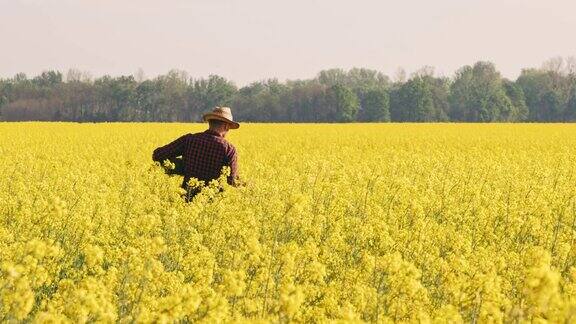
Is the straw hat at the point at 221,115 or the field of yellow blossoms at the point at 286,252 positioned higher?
the straw hat at the point at 221,115

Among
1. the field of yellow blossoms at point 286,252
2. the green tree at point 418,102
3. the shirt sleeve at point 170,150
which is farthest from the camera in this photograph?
the green tree at point 418,102

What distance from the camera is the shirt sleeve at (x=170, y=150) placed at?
776 centimetres

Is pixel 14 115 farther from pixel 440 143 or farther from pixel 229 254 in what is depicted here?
pixel 229 254

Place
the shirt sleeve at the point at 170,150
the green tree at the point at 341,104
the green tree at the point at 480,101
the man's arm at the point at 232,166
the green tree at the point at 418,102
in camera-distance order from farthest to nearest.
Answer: the green tree at the point at 341,104
the green tree at the point at 418,102
the green tree at the point at 480,101
the shirt sleeve at the point at 170,150
the man's arm at the point at 232,166

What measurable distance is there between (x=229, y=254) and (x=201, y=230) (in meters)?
1.15

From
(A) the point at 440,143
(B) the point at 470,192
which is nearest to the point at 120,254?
(B) the point at 470,192

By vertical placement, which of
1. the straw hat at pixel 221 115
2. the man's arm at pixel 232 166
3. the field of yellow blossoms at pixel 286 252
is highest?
the straw hat at pixel 221 115

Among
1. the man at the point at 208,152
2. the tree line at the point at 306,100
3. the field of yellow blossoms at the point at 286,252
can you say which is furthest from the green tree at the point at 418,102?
the man at the point at 208,152

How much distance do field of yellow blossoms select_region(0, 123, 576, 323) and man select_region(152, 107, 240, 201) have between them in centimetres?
40

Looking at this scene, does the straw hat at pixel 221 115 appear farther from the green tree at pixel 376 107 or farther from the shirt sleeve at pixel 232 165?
the green tree at pixel 376 107

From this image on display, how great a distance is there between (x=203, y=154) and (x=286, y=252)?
13.4 ft

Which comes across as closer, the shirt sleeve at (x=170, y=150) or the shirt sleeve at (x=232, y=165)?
the shirt sleeve at (x=232, y=165)

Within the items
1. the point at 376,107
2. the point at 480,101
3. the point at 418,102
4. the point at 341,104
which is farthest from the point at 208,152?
the point at 376,107

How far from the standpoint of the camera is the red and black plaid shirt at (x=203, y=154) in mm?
7680
